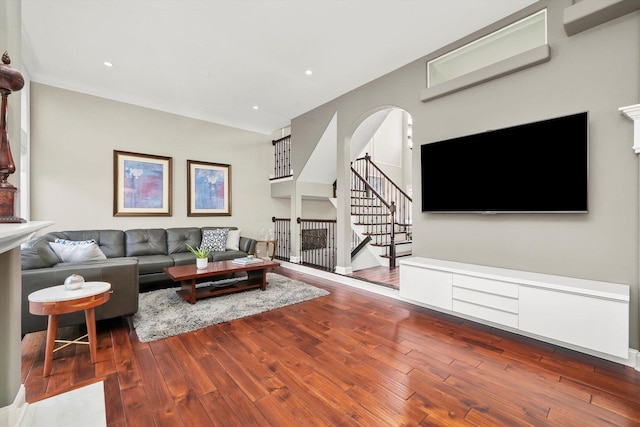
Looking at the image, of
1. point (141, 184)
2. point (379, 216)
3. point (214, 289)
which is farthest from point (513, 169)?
point (141, 184)

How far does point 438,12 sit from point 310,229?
4.56 meters

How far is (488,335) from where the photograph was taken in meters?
2.70

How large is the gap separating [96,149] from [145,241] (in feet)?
5.62

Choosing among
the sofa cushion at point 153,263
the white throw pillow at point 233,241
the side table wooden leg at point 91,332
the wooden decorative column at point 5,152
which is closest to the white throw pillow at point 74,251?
the sofa cushion at point 153,263

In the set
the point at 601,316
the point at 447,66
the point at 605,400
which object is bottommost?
the point at 605,400

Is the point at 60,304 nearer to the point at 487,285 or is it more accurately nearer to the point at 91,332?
the point at 91,332

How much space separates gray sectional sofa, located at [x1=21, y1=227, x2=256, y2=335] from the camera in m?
2.43

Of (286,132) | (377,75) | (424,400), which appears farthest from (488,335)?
(286,132)

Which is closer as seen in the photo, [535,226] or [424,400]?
[424,400]

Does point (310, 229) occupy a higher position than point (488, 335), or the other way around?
point (310, 229)

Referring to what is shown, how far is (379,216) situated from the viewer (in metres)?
6.34

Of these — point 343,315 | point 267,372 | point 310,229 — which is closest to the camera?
point 267,372

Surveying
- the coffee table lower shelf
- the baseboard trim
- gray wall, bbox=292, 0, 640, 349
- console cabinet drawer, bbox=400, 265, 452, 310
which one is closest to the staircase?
gray wall, bbox=292, 0, 640, 349

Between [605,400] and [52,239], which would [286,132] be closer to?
[52,239]
